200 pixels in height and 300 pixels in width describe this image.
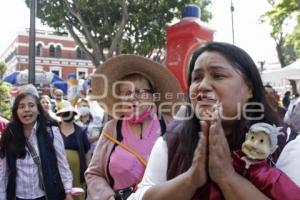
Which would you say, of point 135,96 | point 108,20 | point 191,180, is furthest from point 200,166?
point 108,20

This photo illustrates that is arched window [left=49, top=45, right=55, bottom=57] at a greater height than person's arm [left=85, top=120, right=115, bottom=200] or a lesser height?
greater

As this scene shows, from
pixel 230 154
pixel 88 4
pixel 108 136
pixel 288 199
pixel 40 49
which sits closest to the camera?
pixel 288 199

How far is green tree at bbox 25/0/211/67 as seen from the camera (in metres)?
11.7

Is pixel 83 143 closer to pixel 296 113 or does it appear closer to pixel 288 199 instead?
pixel 296 113

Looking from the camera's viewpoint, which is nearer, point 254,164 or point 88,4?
point 254,164

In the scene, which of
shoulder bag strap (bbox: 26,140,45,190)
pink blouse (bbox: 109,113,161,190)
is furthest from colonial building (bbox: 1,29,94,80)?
pink blouse (bbox: 109,113,161,190)

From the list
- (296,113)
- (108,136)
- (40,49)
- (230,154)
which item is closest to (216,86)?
(230,154)

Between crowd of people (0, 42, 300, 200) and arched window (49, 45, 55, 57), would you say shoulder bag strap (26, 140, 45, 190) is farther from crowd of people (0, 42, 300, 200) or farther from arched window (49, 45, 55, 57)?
arched window (49, 45, 55, 57)

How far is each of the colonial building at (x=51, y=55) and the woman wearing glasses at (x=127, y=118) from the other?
161 feet

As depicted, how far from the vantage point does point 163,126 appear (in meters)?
2.88

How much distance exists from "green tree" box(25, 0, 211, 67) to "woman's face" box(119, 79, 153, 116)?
8166 millimetres

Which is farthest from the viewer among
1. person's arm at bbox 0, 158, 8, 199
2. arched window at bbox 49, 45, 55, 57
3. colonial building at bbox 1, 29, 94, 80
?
arched window at bbox 49, 45, 55, 57

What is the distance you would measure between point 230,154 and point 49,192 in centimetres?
276

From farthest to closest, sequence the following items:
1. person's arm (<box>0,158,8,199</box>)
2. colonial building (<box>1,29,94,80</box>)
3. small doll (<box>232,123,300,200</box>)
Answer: colonial building (<box>1,29,94,80</box>)
person's arm (<box>0,158,8,199</box>)
small doll (<box>232,123,300,200</box>)
